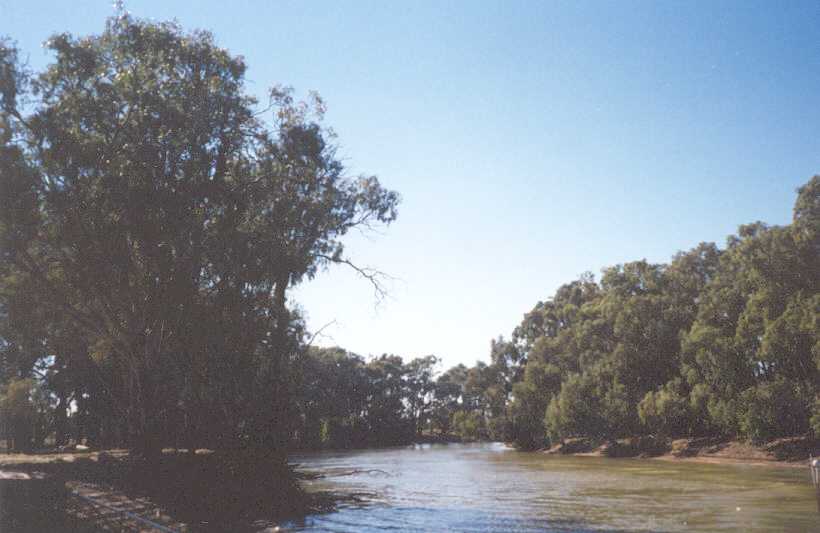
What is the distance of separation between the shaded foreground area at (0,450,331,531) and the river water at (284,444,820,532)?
2.46 metres

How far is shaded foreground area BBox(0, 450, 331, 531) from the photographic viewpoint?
15.9 m

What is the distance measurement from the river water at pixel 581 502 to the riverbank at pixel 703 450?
6840 mm

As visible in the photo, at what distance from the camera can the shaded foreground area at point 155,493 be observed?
1588 centimetres

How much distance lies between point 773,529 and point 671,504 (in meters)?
6.40

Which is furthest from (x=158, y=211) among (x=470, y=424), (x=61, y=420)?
Result: (x=470, y=424)

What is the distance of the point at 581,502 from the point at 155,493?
17117mm

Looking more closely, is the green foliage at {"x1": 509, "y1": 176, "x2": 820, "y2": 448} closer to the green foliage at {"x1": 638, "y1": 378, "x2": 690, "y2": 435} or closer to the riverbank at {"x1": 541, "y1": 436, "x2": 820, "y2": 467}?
the green foliage at {"x1": 638, "y1": 378, "x2": 690, "y2": 435}

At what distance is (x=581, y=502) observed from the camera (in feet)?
82.3

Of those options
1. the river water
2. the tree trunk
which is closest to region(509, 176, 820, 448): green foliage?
the river water

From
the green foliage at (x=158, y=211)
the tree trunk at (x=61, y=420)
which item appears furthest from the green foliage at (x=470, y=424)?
the green foliage at (x=158, y=211)

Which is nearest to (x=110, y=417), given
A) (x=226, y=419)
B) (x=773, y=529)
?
(x=226, y=419)

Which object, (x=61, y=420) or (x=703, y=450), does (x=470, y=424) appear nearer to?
(x=703, y=450)

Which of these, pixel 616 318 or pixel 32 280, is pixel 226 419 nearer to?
pixel 32 280

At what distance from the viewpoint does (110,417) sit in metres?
52.6
